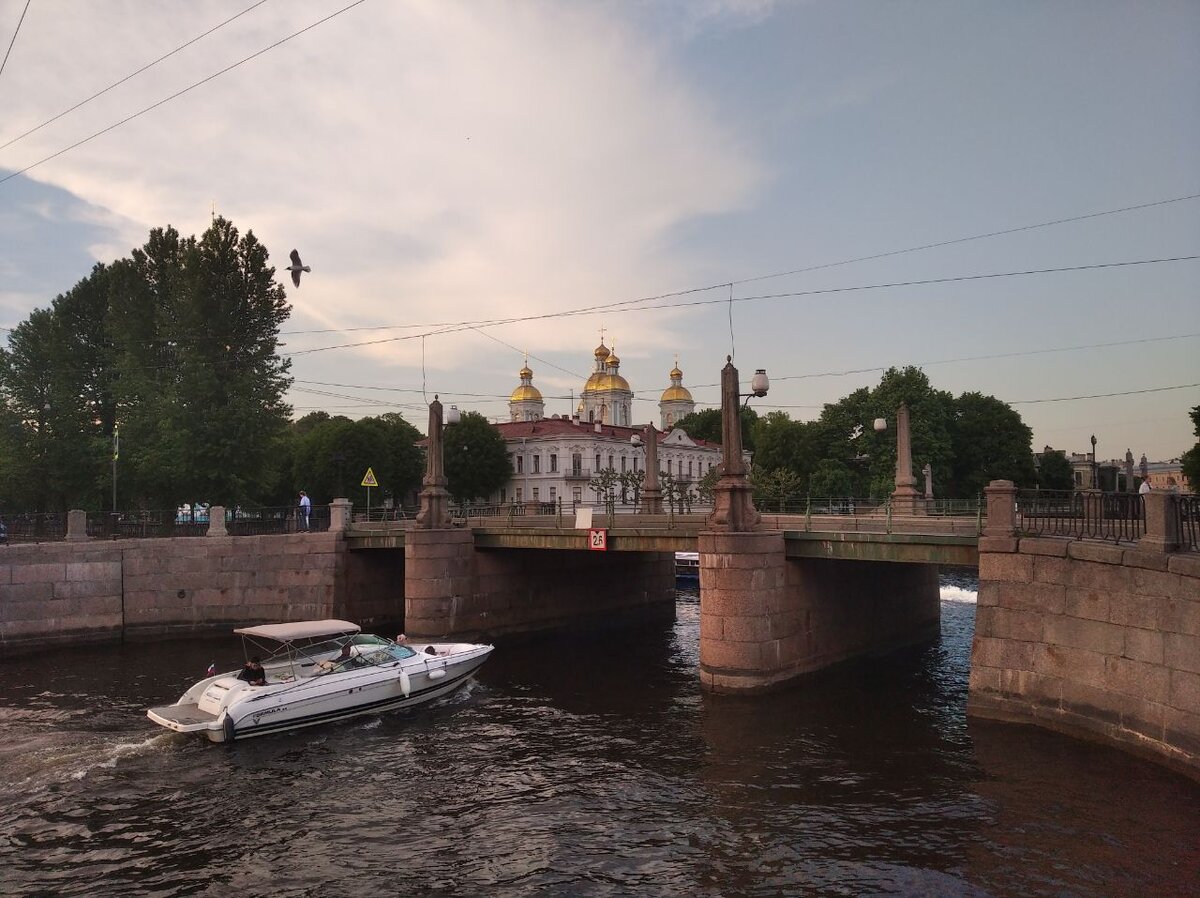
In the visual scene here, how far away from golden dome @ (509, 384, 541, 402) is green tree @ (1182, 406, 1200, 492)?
8453 cm

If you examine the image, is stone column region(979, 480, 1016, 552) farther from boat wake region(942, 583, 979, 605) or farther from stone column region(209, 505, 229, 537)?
stone column region(209, 505, 229, 537)

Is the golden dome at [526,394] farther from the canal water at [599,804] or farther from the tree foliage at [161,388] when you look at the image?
the canal water at [599,804]

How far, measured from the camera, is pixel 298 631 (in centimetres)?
2033

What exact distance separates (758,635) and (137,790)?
13.8 meters

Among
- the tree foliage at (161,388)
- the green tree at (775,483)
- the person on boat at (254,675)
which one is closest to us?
the person on boat at (254,675)

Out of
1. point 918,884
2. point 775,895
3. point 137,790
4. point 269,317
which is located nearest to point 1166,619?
point 918,884

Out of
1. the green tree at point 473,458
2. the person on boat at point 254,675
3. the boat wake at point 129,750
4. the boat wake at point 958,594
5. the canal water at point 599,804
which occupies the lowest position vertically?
the canal water at point 599,804

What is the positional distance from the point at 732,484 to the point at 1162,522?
32.5ft

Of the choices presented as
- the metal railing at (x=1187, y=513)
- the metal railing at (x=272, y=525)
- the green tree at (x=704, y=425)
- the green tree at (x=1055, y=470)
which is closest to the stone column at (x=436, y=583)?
the metal railing at (x=272, y=525)

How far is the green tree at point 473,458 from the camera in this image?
263 feet

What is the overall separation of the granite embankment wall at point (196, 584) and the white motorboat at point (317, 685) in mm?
10505

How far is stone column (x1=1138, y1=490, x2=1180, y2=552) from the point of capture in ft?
46.7

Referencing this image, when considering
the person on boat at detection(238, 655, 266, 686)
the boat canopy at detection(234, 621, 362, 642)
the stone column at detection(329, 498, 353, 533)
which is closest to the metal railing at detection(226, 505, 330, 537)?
the stone column at detection(329, 498, 353, 533)

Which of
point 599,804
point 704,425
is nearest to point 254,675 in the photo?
point 599,804
